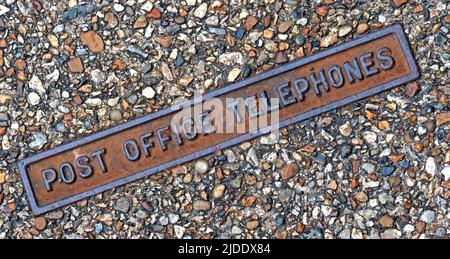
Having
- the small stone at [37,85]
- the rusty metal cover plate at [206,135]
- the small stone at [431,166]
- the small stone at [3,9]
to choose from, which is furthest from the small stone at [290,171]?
the small stone at [3,9]

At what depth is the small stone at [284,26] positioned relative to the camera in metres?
2.86

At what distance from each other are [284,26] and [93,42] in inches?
33.9

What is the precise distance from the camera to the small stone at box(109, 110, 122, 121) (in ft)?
9.43

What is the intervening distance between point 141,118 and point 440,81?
1317mm

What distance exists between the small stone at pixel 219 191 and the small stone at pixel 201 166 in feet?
0.30

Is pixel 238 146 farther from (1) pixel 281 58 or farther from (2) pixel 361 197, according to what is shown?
(2) pixel 361 197

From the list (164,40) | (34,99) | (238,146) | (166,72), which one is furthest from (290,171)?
(34,99)

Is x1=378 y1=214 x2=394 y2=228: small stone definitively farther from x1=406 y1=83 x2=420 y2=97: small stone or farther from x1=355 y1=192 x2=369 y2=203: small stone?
x1=406 y1=83 x2=420 y2=97: small stone

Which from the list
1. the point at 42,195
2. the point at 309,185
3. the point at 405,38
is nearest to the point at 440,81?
the point at 405,38

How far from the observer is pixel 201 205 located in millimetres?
2828

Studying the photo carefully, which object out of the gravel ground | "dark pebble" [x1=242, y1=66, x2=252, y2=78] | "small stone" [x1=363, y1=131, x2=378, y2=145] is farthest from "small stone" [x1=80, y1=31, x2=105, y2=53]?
"small stone" [x1=363, y1=131, x2=378, y2=145]

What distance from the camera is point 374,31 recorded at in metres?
Result: 2.82

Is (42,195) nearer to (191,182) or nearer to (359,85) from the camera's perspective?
(191,182)

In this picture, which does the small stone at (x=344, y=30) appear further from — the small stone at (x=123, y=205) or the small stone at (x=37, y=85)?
the small stone at (x=37, y=85)
